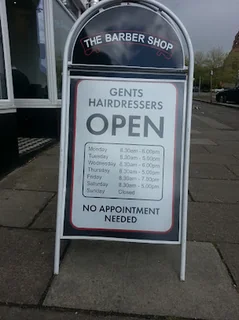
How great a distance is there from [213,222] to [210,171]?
224 cm

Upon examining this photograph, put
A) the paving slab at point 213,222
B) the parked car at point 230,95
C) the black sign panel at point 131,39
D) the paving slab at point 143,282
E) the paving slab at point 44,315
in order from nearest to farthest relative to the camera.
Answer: the paving slab at point 44,315, the paving slab at point 143,282, the black sign panel at point 131,39, the paving slab at point 213,222, the parked car at point 230,95

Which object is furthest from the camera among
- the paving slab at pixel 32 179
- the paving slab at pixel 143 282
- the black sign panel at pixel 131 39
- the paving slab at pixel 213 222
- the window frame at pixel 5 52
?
the window frame at pixel 5 52

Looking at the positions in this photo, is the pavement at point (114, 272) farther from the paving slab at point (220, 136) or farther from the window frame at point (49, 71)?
the paving slab at point (220, 136)

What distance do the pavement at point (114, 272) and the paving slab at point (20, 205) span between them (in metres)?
0.01

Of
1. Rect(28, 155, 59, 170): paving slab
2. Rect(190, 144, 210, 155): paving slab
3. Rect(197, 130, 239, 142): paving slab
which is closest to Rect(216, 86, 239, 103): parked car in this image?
Rect(197, 130, 239, 142): paving slab

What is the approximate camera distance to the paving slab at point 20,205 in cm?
344

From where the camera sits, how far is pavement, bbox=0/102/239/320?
219 cm

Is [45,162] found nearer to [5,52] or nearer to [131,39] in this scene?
[5,52]

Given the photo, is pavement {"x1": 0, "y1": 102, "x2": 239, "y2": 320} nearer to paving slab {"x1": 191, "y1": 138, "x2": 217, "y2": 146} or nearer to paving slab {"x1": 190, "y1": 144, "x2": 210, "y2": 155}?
paving slab {"x1": 190, "y1": 144, "x2": 210, "y2": 155}

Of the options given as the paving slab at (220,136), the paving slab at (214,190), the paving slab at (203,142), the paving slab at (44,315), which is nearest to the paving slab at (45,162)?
the paving slab at (214,190)

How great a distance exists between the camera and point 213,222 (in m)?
3.55

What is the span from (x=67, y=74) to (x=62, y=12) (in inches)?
245

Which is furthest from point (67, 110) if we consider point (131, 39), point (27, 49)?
point (27, 49)

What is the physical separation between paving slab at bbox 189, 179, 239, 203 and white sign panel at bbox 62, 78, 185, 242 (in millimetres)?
1832
